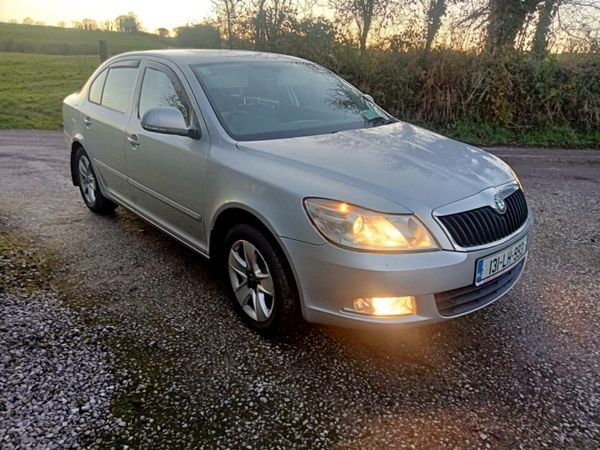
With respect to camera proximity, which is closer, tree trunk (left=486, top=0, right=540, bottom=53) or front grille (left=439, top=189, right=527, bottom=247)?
front grille (left=439, top=189, right=527, bottom=247)

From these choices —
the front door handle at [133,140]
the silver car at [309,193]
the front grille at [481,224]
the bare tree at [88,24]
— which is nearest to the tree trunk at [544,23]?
the silver car at [309,193]

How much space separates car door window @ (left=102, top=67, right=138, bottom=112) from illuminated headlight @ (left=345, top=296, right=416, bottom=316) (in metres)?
2.85

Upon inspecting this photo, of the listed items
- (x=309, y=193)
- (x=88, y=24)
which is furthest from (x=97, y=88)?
(x=88, y=24)

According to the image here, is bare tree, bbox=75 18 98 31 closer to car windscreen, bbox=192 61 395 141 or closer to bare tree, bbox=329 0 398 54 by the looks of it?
bare tree, bbox=329 0 398 54

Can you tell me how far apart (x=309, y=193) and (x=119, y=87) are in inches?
110

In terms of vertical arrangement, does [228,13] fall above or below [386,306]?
above

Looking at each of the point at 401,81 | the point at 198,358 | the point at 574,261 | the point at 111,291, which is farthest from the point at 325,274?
the point at 401,81

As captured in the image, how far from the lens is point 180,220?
3.55 meters

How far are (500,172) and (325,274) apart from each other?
4.54 feet

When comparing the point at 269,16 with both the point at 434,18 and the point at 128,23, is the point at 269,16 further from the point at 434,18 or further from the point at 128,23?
the point at 128,23

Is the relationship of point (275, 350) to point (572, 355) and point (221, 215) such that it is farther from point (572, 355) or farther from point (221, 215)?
point (572, 355)

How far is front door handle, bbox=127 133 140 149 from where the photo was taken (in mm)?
3865

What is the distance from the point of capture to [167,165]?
351 centimetres

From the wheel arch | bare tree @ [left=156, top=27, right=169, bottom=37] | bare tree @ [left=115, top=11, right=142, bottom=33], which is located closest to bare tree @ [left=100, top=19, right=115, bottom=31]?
bare tree @ [left=115, top=11, right=142, bottom=33]
